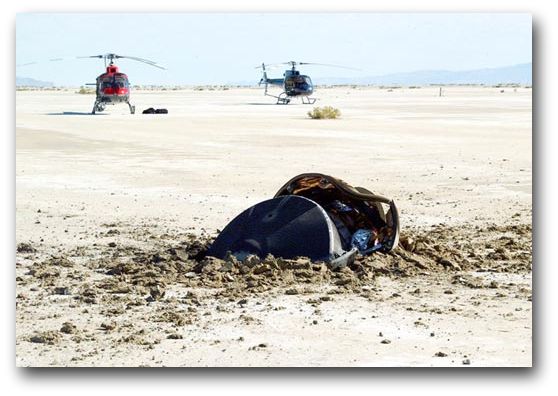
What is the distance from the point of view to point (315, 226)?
35.7 feet

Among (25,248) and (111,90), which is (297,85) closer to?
(111,90)

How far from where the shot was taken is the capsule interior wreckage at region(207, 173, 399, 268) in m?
10.9

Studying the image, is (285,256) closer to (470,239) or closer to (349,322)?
(349,322)

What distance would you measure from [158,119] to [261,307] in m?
→ 36.9

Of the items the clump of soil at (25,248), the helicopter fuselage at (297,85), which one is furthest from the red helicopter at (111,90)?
the clump of soil at (25,248)

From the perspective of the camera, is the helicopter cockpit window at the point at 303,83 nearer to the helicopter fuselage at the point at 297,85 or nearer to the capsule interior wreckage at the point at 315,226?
the helicopter fuselage at the point at 297,85

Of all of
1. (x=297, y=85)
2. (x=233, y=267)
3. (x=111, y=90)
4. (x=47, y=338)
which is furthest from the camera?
(x=297, y=85)

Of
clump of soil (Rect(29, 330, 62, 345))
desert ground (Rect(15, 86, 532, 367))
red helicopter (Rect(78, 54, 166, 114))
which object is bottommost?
clump of soil (Rect(29, 330, 62, 345))

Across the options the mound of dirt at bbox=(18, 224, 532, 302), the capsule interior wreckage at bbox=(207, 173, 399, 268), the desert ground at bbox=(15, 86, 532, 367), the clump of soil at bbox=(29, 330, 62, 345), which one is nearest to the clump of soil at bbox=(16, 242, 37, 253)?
the desert ground at bbox=(15, 86, 532, 367)

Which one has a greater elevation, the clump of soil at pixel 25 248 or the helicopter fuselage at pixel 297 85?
the helicopter fuselage at pixel 297 85

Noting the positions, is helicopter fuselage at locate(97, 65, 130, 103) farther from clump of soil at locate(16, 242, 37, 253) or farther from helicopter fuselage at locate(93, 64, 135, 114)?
clump of soil at locate(16, 242, 37, 253)

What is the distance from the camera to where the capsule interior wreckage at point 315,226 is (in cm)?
1094

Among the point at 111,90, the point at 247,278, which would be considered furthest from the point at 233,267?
the point at 111,90

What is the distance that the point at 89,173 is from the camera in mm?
22062
